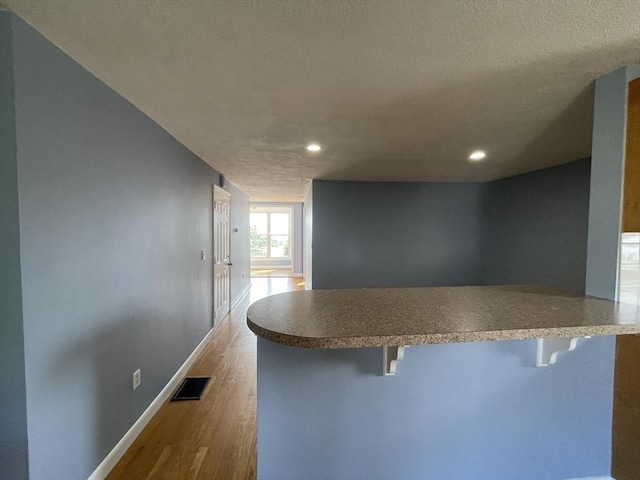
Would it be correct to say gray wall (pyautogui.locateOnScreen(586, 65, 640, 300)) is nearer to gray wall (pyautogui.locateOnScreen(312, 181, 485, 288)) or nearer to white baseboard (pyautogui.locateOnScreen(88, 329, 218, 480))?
white baseboard (pyautogui.locateOnScreen(88, 329, 218, 480))

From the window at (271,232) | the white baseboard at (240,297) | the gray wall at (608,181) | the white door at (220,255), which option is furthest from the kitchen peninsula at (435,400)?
the window at (271,232)

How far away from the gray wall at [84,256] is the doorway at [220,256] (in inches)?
63.8

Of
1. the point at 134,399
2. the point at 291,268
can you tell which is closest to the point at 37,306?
the point at 134,399

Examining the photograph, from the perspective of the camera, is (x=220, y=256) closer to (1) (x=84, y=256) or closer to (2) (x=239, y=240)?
(2) (x=239, y=240)

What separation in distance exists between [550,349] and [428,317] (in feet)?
2.66

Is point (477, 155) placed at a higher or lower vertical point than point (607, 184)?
higher

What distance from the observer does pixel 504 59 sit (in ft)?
4.71

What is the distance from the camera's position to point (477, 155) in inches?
129

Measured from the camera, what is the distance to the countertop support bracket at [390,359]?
131cm

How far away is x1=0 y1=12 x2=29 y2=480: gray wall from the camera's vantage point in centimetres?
119

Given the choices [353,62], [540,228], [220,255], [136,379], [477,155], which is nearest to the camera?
[353,62]

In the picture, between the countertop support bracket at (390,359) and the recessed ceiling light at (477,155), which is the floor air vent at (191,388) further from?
the recessed ceiling light at (477,155)

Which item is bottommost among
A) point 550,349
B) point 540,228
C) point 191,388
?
point 191,388

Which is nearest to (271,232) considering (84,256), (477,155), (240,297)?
(240,297)
